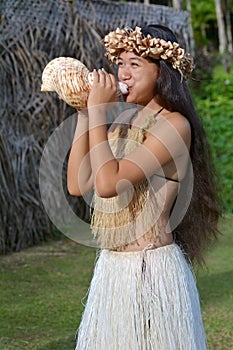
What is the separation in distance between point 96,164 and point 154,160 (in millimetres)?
200

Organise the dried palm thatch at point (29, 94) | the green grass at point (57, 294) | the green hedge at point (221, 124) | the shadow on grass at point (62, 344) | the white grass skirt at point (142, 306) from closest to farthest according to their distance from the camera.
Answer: the white grass skirt at point (142, 306), the shadow on grass at point (62, 344), the green grass at point (57, 294), the dried palm thatch at point (29, 94), the green hedge at point (221, 124)

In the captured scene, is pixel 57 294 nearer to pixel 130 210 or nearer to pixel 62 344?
pixel 62 344

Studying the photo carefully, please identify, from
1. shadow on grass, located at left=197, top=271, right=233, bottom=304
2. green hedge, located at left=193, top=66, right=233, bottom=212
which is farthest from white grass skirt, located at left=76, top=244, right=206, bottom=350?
green hedge, located at left=193, top=66, right=233, bottom=212

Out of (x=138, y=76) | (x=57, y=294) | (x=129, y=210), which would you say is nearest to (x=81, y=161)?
(x=129, y=210)

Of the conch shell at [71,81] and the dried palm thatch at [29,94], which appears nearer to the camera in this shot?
the conch shell at [71,81]

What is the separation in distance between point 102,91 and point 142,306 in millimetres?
758

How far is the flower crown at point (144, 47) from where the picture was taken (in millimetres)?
2779

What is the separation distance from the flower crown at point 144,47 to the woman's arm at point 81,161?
0.25 metres

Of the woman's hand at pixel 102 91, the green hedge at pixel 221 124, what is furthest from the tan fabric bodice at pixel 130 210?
the green hedge at pixel 221 124

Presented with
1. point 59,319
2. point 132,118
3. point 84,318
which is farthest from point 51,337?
point 132,118

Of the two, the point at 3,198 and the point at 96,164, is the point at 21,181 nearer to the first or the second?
the point at 3,198

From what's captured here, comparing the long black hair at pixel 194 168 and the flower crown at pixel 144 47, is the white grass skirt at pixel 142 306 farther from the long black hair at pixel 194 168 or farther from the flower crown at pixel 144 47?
the flower crown at pixel 144 47

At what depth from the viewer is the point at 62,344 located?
504 cm

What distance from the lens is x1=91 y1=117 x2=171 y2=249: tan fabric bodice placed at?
2.86m
